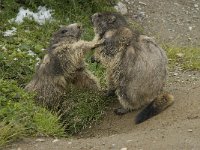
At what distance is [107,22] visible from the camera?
7.05 metres

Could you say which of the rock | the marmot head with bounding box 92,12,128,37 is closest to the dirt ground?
the rock

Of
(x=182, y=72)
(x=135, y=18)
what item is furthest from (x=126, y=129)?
(x=135, y=18)

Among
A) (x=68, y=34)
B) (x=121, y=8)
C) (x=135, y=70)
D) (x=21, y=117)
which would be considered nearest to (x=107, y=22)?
(x=68, y=34)

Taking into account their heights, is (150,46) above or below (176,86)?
above

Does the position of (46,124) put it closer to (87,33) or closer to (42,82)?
(42,82)

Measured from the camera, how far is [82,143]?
548 cm

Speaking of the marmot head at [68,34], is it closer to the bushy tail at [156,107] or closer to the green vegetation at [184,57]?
the bushy tail at [156,107]

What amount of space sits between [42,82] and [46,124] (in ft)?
3.28

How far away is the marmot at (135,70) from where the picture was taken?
648 centimetres

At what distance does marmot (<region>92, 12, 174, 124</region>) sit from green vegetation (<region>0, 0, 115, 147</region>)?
50cm

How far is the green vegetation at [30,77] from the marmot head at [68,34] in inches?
29.5

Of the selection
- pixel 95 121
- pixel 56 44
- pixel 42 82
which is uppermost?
pixel 56 44

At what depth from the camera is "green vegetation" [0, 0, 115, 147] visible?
234 inches

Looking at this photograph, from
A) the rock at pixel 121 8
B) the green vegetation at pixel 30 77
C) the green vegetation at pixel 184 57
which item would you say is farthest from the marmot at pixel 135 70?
the rock at pixel 121 8
